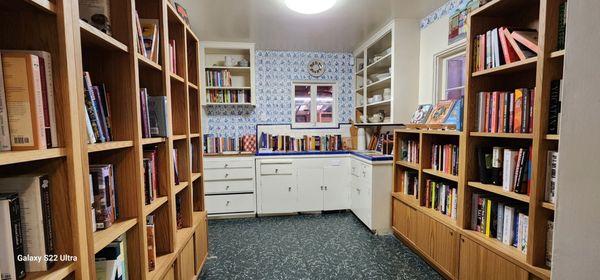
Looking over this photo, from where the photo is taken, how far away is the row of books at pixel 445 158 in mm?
2092

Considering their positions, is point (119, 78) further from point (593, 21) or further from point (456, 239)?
point (456, 239)

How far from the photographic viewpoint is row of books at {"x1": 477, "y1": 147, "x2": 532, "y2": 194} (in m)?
1.51

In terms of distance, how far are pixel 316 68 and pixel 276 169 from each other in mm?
1703

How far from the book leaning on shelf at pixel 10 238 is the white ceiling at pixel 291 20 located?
7.44 ft

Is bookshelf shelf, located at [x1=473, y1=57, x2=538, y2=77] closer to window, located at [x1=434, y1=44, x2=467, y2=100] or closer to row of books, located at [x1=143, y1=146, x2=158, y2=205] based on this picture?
window, located at [x1=434, y1=44, x2=467, y2=100]

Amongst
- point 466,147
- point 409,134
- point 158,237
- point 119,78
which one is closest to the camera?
point 119,78

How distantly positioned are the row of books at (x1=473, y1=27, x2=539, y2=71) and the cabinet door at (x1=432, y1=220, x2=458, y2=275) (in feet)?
4.06

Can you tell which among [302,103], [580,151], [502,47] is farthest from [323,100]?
[580,151]

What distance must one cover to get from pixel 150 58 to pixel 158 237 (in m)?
0.99

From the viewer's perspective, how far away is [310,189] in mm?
3582

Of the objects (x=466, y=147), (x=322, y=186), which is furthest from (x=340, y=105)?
(x=466, y=147)

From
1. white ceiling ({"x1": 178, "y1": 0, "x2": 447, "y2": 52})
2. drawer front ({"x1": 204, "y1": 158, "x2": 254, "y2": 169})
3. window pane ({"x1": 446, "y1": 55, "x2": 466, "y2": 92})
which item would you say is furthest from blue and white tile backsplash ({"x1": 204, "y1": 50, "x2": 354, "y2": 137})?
window pane ({"x1": 446, "y1": 55, "x2": 466, "y2": 92})

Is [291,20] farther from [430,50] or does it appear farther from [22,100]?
[22,100]

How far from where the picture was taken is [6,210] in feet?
2.10
